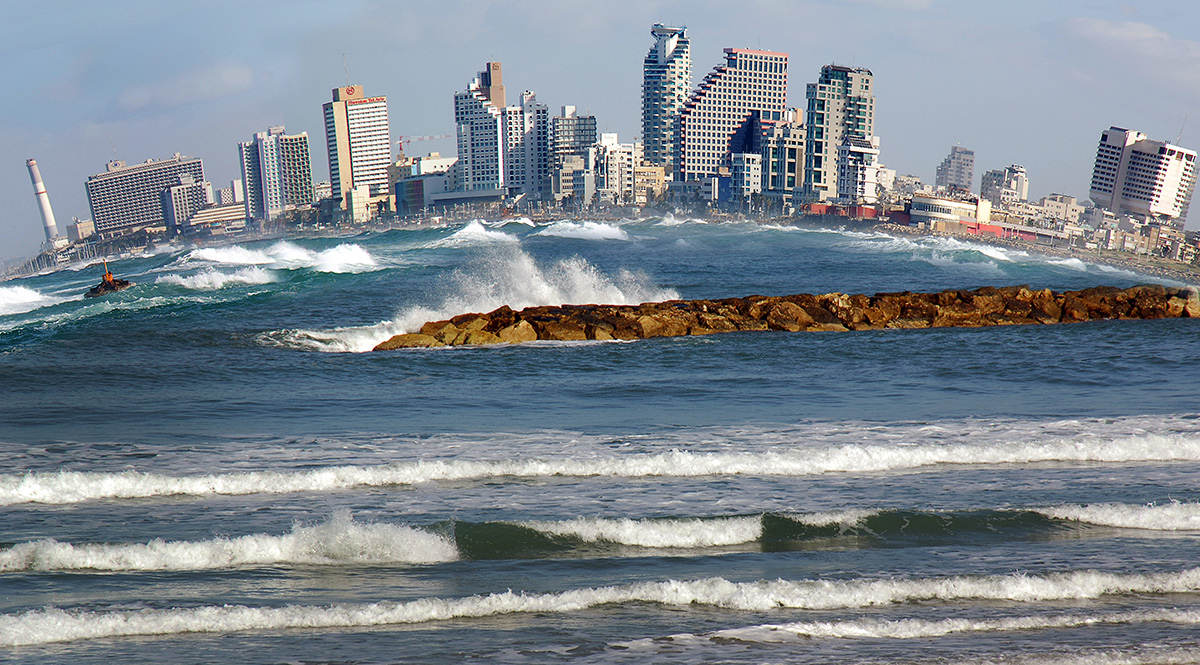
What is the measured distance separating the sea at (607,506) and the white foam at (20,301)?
1920 centimetres

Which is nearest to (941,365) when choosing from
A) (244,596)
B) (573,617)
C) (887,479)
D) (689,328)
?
(689,328)

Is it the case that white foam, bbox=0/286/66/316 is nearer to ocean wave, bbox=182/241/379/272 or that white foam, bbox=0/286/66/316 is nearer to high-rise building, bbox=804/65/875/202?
ocean wave, bbox=182/241/379/272

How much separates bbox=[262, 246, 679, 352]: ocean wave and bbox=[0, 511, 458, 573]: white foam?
466 inches

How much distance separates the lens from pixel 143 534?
6.78 meters

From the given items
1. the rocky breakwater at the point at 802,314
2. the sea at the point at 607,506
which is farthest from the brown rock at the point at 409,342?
the sea at the point at 607,506

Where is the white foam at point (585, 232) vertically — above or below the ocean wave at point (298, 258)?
below

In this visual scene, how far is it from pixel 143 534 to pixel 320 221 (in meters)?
196

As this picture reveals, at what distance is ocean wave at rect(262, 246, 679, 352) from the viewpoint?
19.0m

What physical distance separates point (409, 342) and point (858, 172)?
5637 inches

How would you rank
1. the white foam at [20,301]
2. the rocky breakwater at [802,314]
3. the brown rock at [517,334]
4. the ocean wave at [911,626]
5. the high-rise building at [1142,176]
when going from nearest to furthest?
the ocean wave at [911,626]
the brown rock at [517,334]
the rocky breakwater at [802,314]
the white foam at [20,301]
the high-rise building at [1142,176]

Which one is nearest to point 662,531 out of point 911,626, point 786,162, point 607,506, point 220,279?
point 607,506

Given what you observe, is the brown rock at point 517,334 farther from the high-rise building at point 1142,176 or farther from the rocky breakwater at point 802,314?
the high-rise building at point 1142,176

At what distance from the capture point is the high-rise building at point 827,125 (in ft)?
514

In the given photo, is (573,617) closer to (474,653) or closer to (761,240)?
(474,653)
